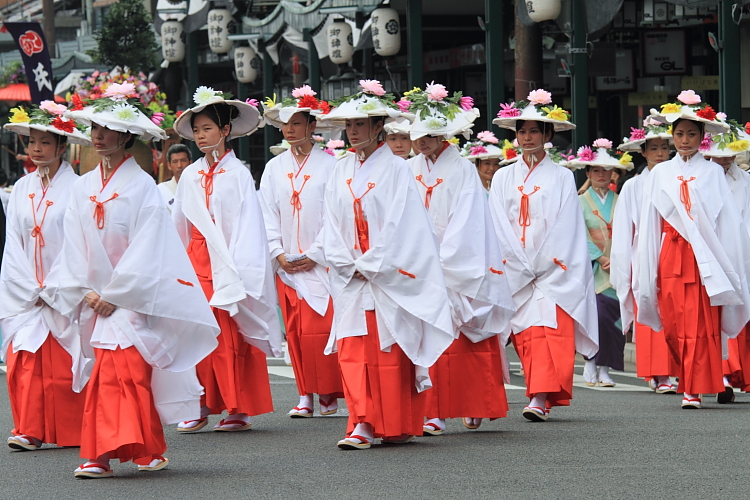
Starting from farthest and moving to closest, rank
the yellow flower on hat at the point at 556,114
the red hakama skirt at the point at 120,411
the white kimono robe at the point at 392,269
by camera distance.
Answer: the yellow flower on hat at the point at 556,114
the white kimono robe at the point at 392,269
the red hakama skirt at the point at 120,411

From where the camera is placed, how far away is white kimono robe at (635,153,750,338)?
31.4 feet

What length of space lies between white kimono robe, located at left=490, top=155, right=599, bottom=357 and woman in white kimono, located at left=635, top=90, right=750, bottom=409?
843 mm

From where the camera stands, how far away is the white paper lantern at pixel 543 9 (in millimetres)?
15938

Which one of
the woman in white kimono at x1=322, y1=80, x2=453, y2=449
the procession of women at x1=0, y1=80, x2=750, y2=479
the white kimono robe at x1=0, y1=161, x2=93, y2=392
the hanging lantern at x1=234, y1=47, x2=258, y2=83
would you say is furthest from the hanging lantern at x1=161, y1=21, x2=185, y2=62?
the woman in white kimono at x1=322, y1=80, x2=453, y2=449

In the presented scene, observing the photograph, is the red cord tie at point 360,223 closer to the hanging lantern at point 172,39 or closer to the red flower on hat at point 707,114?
the red flower on hat at point 707,114

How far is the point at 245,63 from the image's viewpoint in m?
29.2

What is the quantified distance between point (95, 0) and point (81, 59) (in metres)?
17.3

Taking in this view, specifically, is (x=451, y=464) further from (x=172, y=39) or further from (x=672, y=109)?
(x=172, y=39)

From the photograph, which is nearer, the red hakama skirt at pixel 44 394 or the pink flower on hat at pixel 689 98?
the red hakama skirt at pixel 44 394

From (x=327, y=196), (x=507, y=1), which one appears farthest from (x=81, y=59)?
(x=327, y=196)

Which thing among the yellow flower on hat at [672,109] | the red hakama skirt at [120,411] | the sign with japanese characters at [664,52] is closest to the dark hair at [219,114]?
the red hakama skirt at [120,411]

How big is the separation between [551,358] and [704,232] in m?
1.68

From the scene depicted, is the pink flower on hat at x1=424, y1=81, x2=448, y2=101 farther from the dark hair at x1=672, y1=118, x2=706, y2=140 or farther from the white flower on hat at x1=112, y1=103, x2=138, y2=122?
the white flower on hat at x1=112, y1=103, x2=138, y2=122

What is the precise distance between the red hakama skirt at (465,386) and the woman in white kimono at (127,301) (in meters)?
1.74
